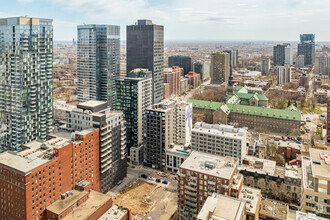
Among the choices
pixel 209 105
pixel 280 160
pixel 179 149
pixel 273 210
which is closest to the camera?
pixel 273 210

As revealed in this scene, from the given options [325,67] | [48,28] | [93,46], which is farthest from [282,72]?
[48,28]

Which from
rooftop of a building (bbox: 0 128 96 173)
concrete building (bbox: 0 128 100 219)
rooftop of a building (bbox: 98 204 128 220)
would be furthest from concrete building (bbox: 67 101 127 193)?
rooftop of a building (bbox: 98 204 128 220)

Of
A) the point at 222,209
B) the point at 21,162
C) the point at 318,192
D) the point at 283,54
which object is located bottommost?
the point at 222,209

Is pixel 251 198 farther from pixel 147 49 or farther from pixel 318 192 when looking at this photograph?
pixel 147 49

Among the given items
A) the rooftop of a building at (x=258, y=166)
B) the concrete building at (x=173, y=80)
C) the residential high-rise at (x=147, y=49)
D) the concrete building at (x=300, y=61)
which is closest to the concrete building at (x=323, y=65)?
the concrete building at (x=300, y=61)

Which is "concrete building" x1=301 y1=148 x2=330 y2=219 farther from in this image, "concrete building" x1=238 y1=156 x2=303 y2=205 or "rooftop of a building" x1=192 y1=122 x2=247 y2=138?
"rooftop of a building" x1=192 y1=122 x2=247 y2=138

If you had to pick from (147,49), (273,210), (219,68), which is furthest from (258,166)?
(219,68)
